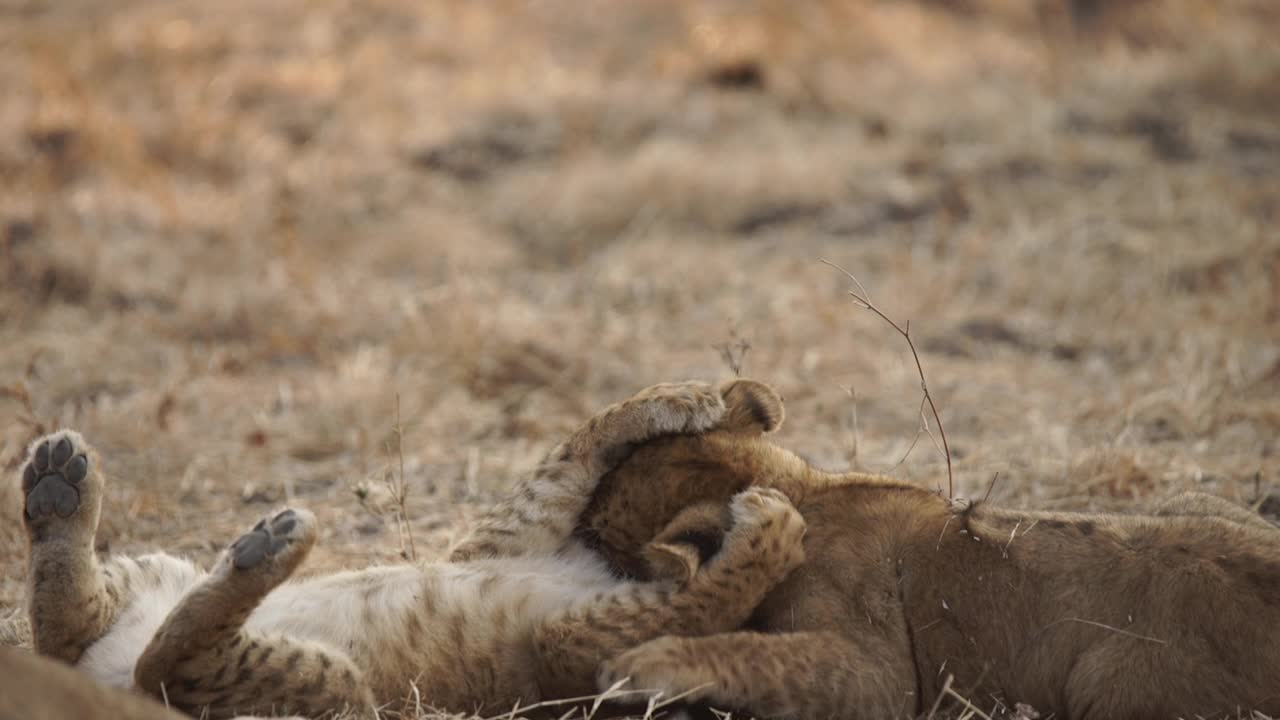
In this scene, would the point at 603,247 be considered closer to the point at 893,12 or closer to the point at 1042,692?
the point at 1042,692

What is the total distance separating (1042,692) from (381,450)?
2.97 m

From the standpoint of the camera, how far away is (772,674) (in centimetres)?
290

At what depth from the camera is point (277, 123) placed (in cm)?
1073

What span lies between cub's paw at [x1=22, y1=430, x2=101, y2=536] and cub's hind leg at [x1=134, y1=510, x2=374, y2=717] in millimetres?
488

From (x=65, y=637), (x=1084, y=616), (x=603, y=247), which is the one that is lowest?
(x=603, y=247)

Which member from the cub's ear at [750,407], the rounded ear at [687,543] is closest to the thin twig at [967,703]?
the rounded ear at [687,543]

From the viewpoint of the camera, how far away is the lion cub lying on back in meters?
2.86

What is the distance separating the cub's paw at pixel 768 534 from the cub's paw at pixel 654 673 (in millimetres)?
268

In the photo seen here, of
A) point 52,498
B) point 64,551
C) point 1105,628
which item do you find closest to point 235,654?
point 64,551

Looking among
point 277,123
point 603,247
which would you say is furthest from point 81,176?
point 603,247

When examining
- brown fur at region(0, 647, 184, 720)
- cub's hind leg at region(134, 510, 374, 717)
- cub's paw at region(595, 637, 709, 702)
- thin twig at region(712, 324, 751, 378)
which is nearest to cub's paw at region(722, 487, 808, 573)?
cub's paw at region(595, 637, 709, 702)

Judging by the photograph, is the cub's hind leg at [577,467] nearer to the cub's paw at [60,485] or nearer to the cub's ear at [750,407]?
the cub's ear at [750,407]

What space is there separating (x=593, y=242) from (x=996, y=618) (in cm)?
599

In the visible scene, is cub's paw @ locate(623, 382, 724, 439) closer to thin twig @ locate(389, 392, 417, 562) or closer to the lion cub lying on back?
the lion cub lying on back
